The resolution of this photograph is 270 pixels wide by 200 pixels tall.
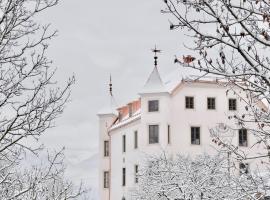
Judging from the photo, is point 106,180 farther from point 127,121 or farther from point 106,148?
point 127,121

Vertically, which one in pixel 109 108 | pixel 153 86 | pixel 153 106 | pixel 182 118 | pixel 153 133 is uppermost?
pixel 153 86

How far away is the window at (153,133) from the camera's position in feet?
163

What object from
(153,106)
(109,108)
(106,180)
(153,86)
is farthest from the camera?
(109,108)

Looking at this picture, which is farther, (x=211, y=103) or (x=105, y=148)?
(x=105, y=148)

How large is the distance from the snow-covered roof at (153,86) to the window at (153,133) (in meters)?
2.68

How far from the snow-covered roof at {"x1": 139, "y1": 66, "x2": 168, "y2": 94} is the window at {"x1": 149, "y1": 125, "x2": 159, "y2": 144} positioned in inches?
105

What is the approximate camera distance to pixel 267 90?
8.18m

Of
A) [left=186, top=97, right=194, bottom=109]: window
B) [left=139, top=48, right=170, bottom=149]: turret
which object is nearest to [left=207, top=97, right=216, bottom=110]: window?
[left=186, top=97, right=194, bottom=109]: window

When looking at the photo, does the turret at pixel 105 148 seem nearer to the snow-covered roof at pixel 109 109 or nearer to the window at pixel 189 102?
the snow-covered roof at pixel 109 109

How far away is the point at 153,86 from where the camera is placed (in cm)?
5125

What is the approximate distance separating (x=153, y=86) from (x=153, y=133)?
3.68m

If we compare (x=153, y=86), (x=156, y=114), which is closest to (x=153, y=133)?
(x=156, y=114)

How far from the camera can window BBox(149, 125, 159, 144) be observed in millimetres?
49719

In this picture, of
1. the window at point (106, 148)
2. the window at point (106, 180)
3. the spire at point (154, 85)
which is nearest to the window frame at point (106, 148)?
the window at point (106, 148)
